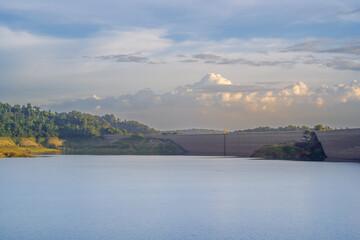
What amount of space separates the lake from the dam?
52.3m

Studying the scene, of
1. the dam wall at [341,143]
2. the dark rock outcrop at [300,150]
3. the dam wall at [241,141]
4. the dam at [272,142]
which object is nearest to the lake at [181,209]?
the dam wall at [341,143]

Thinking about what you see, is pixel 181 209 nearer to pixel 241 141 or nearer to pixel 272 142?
pixel 272 142

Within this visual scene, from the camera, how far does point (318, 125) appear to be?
15100cm

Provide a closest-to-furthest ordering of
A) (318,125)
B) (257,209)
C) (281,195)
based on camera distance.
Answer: (257,209) < (281,195) < (318,125)

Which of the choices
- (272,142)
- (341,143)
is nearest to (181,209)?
(341,143)

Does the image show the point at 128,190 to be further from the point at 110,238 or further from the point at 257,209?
the point at 110,238

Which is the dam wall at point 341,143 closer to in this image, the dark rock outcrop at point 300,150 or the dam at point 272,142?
the dam at point 272,142

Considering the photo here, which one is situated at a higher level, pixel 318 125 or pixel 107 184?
pixel 318 125

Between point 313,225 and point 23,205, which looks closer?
point 313,225

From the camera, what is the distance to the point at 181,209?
41531mm

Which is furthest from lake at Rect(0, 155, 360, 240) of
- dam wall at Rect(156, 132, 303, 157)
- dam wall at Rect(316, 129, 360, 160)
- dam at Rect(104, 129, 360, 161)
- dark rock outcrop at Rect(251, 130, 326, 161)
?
dam wall at Rect(156, 132, 303, 157)

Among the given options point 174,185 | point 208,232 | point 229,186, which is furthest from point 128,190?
point 208,232

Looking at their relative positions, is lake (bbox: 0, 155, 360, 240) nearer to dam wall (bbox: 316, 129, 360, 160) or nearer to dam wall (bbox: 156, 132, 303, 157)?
dam wall (bbox: 316, 129, 360, 160)

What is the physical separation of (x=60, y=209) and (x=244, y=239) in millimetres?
19032
